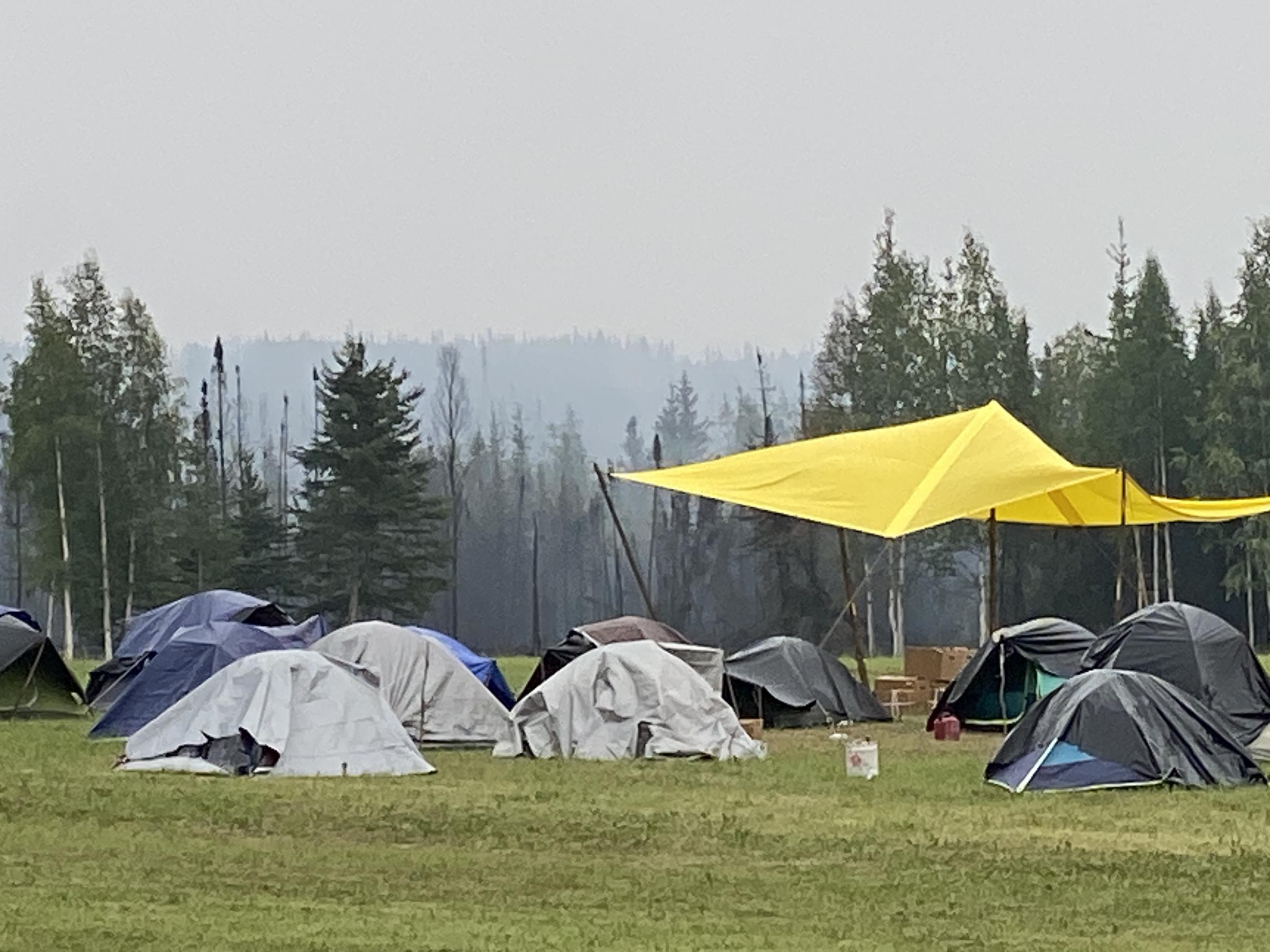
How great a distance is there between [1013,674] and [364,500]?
98.5 feet

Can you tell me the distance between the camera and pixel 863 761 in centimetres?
1742

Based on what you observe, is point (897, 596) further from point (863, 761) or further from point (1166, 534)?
point (863, 761)

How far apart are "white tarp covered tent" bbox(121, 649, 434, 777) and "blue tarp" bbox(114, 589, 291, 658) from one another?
7.53 meters

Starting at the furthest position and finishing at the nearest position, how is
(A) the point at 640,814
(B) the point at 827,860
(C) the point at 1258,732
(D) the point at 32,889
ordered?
(C) the point at 1258,732, (A) the point at 640,814, (B) the point at 827,860, (D) the point at 32,889

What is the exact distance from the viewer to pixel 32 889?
1112 cm

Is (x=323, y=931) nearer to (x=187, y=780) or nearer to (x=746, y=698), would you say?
(x=187, y=780)

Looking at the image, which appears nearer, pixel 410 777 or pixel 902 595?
pixel 410 777

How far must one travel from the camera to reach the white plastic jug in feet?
57.1

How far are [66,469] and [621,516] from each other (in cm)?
3948

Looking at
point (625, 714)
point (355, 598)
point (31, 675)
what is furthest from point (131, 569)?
point (625, 714)

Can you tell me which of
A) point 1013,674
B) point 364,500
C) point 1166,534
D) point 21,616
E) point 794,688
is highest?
point 364,500

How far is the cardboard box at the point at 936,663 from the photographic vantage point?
25781 millimetres

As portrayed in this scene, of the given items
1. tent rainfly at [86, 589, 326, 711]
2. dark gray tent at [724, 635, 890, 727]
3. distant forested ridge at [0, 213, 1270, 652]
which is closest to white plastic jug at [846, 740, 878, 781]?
dark gray tent at [724, 635, 890, 727]

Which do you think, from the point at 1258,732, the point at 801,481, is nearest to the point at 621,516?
the point at 801,481
